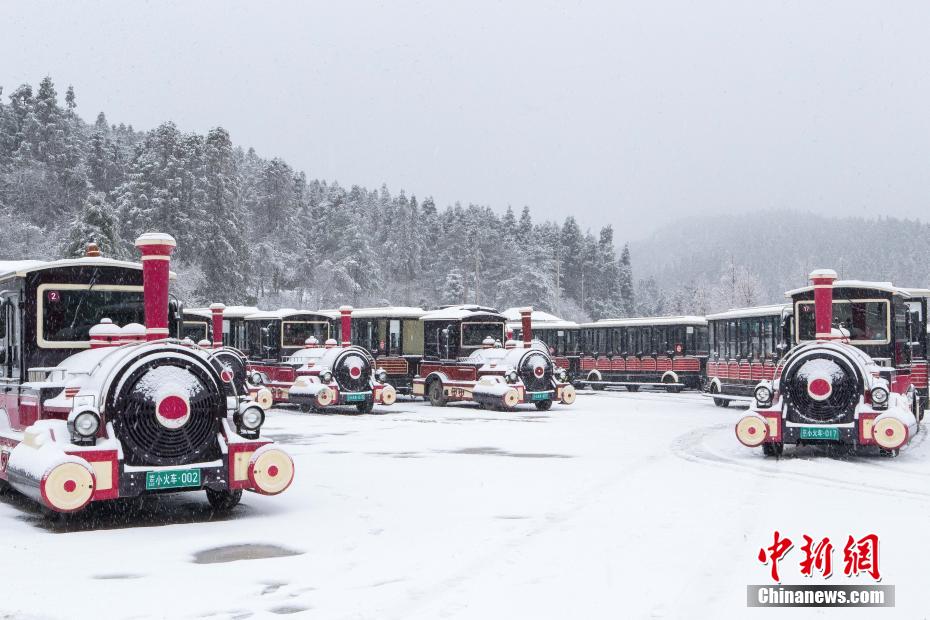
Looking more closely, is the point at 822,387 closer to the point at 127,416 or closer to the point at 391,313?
the point at 127,416

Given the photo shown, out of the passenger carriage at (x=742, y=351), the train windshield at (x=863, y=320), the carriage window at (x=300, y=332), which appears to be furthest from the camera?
the carriage window at (x=300, y=332)

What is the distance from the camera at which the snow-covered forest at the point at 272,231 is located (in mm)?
54906

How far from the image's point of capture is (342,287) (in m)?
78.3

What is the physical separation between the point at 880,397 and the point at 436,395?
15880 mm

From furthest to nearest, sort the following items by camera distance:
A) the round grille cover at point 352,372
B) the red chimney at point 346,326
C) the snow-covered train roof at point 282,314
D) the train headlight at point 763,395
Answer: the snow-covered train roof at point 282,314
the red chimney at point 346,326
the round grille cover at point 352,372
the train headlight at point 763,395

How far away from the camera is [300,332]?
2836 cm

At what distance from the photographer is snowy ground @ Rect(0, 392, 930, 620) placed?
6.30 m

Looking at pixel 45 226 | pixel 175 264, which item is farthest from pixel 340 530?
pixel 45 226

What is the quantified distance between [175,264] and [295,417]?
109 ft

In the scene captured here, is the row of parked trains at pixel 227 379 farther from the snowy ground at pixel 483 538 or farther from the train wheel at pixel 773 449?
the snowy ground at pixel 483 538

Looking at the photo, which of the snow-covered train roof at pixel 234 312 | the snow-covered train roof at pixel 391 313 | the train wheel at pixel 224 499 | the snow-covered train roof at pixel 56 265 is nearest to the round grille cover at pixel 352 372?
the snow-covered train roof at pixel 391 313

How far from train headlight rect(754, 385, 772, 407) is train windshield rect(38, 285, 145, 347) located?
335 inches

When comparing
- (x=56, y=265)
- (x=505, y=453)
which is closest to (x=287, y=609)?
(x=56, y=265)

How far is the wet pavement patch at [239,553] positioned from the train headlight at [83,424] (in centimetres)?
174
